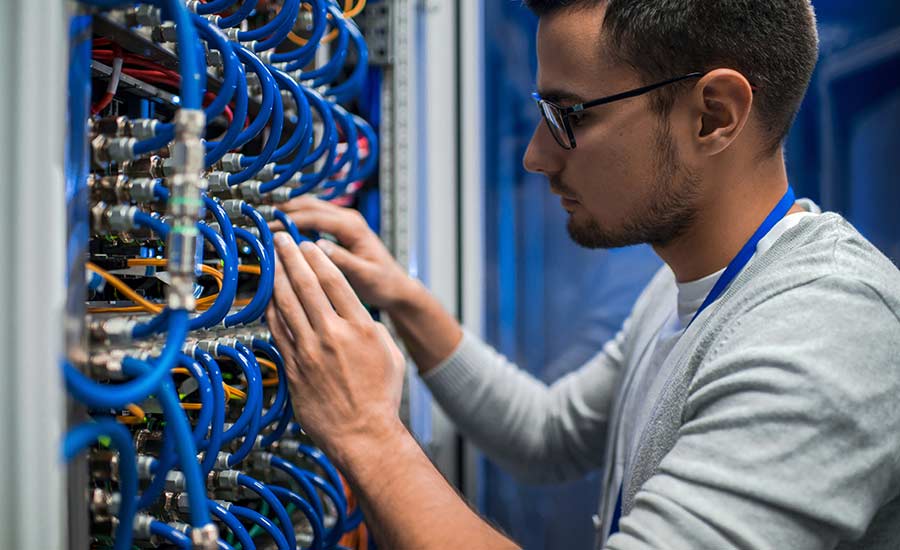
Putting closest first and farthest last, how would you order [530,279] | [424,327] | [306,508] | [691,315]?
[306,508], [691,315], [424,327], [530,279]

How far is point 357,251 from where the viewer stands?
1.19m

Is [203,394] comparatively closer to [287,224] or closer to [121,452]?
[121,452]

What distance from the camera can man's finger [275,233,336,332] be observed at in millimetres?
832

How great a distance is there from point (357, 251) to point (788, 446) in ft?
2.44

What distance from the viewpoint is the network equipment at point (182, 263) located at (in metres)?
0.52

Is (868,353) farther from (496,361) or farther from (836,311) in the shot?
(496,361)

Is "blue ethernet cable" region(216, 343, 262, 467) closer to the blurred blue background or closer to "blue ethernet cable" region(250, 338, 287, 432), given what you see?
"blue ethernet cable" region(250, 338, 287, 432)

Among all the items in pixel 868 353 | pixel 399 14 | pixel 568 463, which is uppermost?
pixel 399 14

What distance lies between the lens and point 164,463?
25.8 inches

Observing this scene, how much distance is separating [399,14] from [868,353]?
996mm

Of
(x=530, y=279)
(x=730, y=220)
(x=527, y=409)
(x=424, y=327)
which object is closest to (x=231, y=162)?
(x=424, y=327)

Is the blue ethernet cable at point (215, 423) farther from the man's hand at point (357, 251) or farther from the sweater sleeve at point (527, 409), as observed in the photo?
the sweater sleeve at point (527, 409)

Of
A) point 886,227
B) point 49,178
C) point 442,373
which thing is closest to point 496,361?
point 442,373

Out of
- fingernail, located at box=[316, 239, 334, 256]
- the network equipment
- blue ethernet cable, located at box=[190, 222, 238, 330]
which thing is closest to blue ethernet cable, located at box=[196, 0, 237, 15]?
the network equipment
